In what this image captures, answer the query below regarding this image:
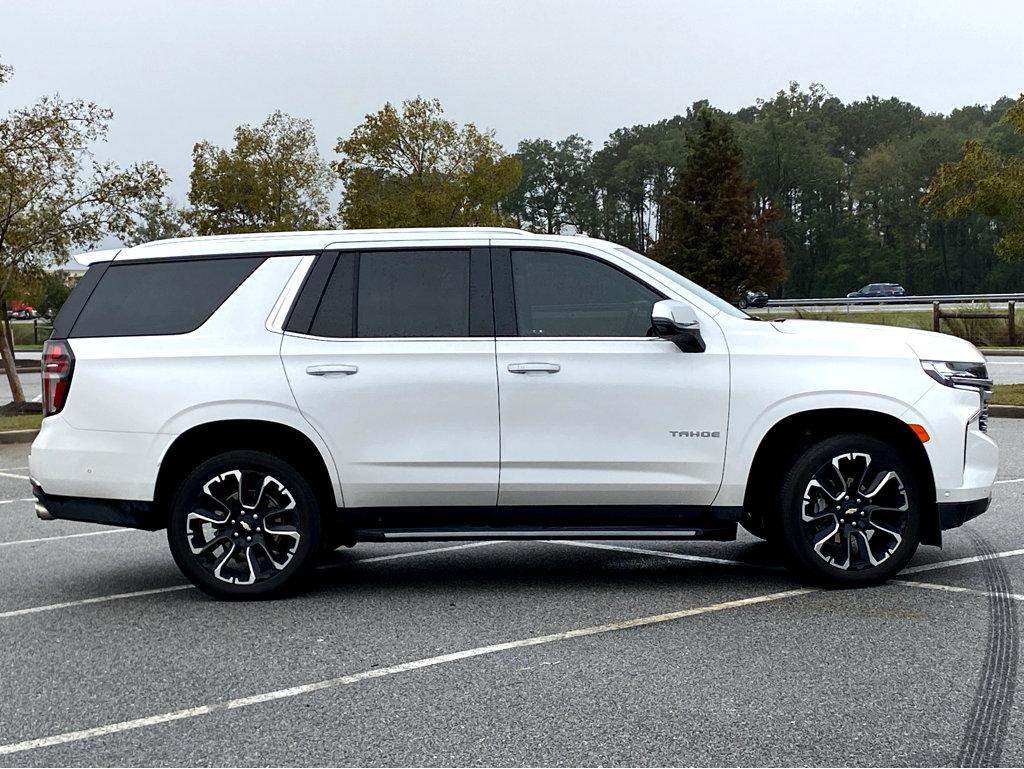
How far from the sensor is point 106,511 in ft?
21.3

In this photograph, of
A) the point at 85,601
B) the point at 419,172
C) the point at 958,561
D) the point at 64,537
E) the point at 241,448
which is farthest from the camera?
the point at 419,172

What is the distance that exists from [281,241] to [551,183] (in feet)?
420

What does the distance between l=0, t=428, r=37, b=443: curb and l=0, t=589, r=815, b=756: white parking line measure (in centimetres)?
1366

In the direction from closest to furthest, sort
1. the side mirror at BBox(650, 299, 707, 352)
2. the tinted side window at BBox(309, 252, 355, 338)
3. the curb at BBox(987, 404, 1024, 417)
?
the side mirror at BBox(650, 299, 707, 352), the tinted side window at BBox(309, 252, 355, 338), the curb at BBox(987, 404, 1024, 417)

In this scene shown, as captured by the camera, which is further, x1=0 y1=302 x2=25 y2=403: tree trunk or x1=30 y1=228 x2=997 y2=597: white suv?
x1=0 y1=302 x2=25 y2=403: tree trunk

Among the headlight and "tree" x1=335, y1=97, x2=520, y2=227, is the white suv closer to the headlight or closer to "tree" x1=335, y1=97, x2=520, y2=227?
the headlight

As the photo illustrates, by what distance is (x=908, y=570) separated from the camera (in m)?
6.97

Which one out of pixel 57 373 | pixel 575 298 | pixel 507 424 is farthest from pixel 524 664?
pixel 57 373

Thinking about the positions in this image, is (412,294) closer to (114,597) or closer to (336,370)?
(336,370)

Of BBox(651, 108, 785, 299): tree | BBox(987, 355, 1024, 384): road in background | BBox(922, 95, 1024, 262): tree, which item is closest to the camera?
BBox(922, 95, 1024, 262): tree

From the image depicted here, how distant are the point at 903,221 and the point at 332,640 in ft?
340

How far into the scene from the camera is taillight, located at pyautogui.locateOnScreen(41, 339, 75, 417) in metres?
6.56

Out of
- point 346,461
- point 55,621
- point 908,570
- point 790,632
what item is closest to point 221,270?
point 346,461

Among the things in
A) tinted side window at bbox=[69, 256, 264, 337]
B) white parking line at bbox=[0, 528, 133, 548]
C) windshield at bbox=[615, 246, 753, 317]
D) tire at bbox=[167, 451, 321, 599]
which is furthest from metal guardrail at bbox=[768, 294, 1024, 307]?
tire at bbox=[167, 451, 321, 599]
